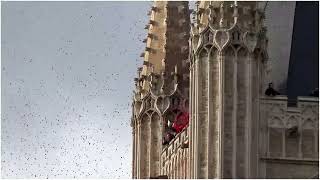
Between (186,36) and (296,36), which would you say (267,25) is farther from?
(186,36)

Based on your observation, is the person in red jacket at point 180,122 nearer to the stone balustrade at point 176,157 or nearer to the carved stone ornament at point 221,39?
the stone balustrade at point 176,157

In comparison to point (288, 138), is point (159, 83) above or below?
above

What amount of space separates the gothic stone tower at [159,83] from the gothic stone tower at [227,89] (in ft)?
40.2

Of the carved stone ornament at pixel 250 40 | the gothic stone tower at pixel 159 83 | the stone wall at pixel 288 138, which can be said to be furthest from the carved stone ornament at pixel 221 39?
the gothic stone tower at pixel 159 83

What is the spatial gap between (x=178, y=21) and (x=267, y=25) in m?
9.18

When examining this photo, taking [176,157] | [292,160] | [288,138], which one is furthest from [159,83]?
[292,160]

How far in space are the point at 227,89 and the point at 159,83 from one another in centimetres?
1441

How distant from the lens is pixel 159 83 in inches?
3041

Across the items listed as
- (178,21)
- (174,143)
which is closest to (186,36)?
(178,21)

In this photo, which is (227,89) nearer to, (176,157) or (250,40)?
(250,40)

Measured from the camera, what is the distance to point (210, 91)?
63156mm

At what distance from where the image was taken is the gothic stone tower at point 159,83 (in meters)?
76.6

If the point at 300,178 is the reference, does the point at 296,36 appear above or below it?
above

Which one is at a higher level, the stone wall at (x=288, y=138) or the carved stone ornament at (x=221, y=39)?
the carved stone ornament at (x=221, y=39)
